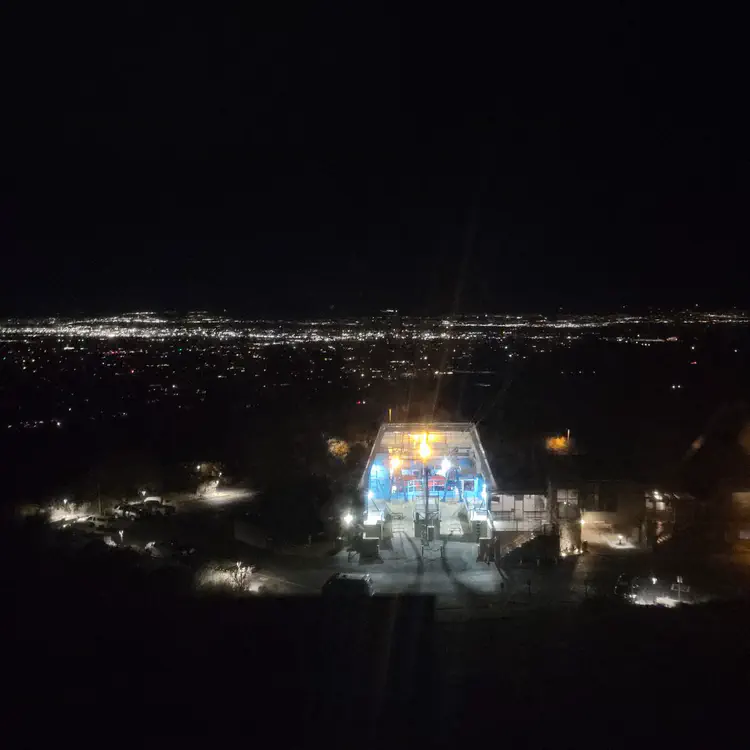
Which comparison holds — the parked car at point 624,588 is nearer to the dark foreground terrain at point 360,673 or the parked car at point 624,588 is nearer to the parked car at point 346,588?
the dark foreground terrain at point 360,673

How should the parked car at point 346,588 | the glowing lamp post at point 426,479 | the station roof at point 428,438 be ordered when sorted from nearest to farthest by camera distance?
the parked car at point 346,588, the glowing lamp post at point 426,479, the station roof at point 428,438

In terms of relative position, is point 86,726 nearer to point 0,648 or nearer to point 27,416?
point 0,648

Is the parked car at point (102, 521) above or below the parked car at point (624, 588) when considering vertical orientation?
below

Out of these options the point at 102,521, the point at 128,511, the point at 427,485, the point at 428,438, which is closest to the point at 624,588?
the point at 427,485

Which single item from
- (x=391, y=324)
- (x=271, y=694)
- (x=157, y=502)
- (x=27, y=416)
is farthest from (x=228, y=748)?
(x=391, y=324)

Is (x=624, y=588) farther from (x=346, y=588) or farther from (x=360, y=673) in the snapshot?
(x=360, y=673)

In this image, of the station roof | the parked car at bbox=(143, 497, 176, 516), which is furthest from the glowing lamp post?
the parked car at bbox=(143, 497, 176, 516)

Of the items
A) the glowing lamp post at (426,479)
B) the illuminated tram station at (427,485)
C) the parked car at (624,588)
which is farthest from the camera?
the illuminated tram station at (427,485)

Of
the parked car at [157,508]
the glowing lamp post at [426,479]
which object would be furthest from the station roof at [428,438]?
the parked car at [157,508]

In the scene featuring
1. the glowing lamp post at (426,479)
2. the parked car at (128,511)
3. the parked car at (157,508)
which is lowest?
the parked car at (157,508)

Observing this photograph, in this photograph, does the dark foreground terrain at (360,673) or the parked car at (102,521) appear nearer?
the dark foreground terrain at (360,673)

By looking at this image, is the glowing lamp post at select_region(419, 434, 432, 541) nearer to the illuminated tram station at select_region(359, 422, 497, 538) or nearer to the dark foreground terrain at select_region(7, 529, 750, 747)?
the illuminated tram station at select_region(359, 422, 497, 538)

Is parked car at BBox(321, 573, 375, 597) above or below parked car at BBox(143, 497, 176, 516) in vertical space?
above
